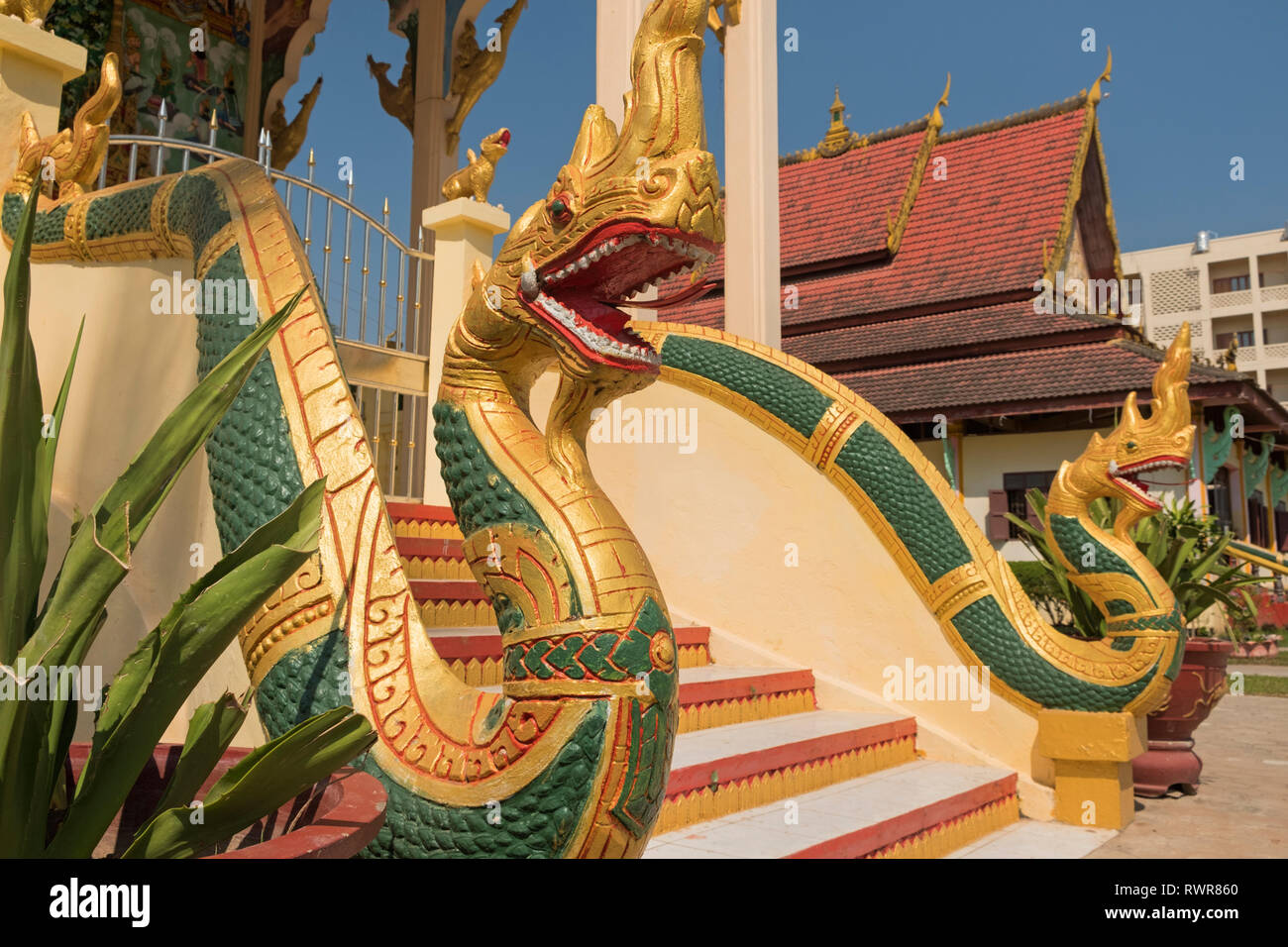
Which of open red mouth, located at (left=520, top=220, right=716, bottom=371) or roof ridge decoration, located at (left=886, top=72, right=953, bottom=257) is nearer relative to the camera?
open red mouth, located at (left=520, top=220, right=716, bottom=371)

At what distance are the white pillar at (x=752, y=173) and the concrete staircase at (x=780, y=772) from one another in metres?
2.73

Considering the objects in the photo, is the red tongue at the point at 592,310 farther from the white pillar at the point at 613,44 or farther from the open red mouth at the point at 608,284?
the white pillar at the point at 613,44

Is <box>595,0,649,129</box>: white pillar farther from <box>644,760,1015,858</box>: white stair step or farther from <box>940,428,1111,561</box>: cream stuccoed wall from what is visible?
<box>940,428,1111,561</box>: cream stuccoed wall

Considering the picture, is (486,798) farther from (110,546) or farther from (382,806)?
(110,546)

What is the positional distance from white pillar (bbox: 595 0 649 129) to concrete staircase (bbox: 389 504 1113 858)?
2.78 m

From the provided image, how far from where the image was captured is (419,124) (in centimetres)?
898

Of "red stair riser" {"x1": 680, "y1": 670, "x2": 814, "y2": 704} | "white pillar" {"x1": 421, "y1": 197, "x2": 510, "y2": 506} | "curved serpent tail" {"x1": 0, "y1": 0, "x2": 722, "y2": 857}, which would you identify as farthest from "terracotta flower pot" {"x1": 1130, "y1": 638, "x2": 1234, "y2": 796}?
"curved serpent tail" {"x1": 0, "y1": 0, "x2": 722, "y2": 857}

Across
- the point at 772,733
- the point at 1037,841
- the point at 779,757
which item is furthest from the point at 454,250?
the point at 1037,841

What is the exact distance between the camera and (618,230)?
1.50 meters

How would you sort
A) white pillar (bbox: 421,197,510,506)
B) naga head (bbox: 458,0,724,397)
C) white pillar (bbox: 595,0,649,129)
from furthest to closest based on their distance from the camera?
white pillar (bbox: 595,0,649,129) < white pillar (bbox: 421,197,510,506) < naga head (bbox: 458,0,724,397)

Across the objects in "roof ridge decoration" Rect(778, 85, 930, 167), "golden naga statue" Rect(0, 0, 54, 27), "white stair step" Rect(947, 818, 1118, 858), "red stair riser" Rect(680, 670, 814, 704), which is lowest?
"white stair step" Rect(947, 818, 1118, 858)

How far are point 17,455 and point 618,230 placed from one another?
0.89m

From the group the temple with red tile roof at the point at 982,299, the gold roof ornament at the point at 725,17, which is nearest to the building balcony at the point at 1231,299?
the temple with red tile roof at the point at 982,299

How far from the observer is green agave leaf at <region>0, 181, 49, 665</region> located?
3.92ft
